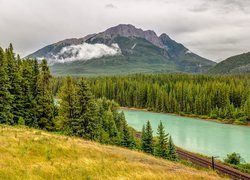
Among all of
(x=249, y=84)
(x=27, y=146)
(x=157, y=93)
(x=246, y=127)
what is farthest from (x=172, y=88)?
(x=27, y=146)

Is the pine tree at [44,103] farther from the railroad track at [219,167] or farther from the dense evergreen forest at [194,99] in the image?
the dense evergreen forest at [194,99]

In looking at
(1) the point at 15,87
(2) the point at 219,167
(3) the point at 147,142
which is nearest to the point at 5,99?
(1) the point at 15,87

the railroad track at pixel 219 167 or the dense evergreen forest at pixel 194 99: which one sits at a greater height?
the dense evergreen forest at pixel 194 99

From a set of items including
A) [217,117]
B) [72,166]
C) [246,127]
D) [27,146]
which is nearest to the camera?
[72,166]

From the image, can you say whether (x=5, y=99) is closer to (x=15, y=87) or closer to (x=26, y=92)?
(x=15, y=87)

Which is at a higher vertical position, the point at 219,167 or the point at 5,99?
the point at 5,99

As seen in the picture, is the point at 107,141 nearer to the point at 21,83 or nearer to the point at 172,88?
the point at 21,83

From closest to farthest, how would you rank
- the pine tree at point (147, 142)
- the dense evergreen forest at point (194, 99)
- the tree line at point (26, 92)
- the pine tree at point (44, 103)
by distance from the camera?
1. the tree line at point (26, 92)
2. the pine tree at point (147, 142)
3. the pine tree at point (44, 103)
4. the dense evergreen forest at point (194, 99)

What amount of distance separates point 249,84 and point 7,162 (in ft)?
541

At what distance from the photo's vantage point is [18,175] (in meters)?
12.5

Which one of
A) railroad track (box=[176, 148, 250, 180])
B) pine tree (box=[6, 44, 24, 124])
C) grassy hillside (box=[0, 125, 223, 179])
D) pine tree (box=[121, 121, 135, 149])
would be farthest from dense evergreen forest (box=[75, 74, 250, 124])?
grassy hillside (box=[0, 125, 223, 179])

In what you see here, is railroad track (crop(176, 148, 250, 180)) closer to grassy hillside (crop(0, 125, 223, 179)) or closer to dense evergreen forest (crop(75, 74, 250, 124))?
grassy hillside (crop(0, 125, 223, 179))

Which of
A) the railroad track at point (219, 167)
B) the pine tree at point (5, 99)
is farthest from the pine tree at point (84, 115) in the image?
the railroad track at point (219, 167)

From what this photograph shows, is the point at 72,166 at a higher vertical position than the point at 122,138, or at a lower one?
higher
